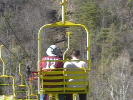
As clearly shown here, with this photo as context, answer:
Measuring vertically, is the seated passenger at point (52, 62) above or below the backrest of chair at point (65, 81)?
above

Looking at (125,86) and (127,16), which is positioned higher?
(127,16)

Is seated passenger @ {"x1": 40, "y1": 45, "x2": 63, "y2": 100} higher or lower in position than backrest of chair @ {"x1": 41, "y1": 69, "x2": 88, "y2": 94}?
higher

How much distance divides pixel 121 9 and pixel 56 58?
60.0m

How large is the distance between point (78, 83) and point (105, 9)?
58257 millimetres

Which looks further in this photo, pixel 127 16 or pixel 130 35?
pixel 127 16

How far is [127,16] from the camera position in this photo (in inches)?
2803

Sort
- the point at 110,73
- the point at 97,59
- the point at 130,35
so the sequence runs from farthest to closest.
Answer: the point at 130,35 → the point at 97,59 → the point at 110,73

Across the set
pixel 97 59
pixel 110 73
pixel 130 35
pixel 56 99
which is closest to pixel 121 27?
pixel 130 35

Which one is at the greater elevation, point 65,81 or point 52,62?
point 52,62

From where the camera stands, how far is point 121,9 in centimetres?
7119

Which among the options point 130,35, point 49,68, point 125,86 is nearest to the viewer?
point 49,68

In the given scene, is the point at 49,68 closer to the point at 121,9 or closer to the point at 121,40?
the point at 121,40

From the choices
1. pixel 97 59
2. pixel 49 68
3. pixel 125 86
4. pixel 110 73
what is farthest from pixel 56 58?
pixel 97 59

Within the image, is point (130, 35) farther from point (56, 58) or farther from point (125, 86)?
point (56, 58)
